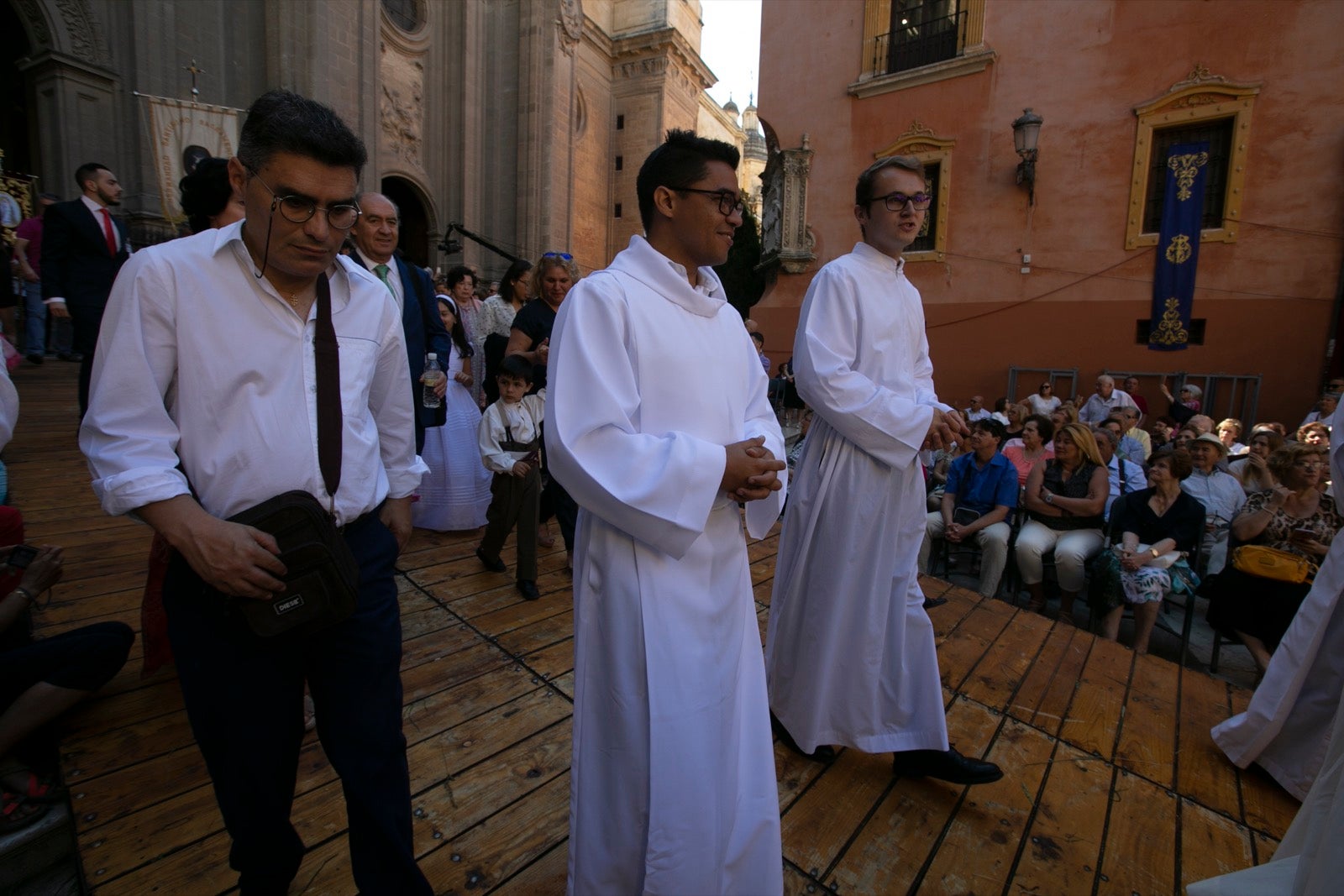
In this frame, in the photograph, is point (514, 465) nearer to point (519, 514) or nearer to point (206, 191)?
point (519, 514)

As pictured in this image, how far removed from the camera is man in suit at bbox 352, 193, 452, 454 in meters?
3.10

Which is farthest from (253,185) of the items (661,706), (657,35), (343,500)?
(657,35)

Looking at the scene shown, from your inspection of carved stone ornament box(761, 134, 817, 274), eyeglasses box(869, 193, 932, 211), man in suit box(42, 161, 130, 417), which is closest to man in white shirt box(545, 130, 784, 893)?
eyeglasses box(869, 193, 932, 211)

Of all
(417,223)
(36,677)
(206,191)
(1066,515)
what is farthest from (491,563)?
(417,223)

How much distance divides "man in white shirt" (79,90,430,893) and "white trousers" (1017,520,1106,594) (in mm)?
4801

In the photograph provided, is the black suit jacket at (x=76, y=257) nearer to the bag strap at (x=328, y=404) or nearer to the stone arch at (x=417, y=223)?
the bag strap at (x=328, y=404)

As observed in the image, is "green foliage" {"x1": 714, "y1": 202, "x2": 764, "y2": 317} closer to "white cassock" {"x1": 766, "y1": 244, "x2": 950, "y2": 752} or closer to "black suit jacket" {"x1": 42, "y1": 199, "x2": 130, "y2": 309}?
"black suit jacket" {"x1": 42, "y1": 199, "x2": 130, "y2": 309}

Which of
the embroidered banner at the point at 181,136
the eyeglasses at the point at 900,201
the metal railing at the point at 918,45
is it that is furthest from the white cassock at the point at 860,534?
the metal railing at the point at 918,45

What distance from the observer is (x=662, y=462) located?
1500 millimetres

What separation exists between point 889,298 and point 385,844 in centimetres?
237

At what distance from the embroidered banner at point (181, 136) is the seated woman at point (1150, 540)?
10954mm

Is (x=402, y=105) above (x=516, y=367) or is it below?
above

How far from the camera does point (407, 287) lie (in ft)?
11.3

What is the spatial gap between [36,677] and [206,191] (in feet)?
5.89
